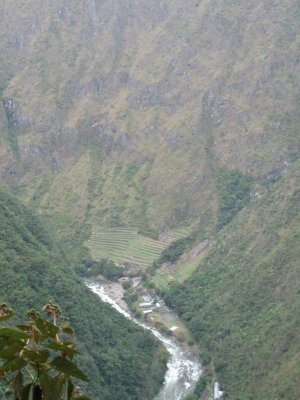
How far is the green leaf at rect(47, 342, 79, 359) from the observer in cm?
473

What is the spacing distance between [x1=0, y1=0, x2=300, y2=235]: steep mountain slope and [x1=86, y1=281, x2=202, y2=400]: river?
2640 cm

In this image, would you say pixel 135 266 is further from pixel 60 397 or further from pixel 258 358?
pixel 60 397

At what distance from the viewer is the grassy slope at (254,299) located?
5656cm

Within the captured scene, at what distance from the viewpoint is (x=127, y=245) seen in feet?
303

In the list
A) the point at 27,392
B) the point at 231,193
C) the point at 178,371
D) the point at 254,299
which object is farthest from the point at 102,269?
the point at 27,392

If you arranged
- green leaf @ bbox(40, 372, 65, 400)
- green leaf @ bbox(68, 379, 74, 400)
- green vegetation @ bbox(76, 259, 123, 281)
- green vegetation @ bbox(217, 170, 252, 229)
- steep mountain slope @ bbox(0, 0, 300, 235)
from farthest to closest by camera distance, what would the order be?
1. steep mountain slope @ bbox(0, 0, 300, 235)
2. green vegetation @ bbox(217, 170, 252, 229)
3. green vegetation @ bbox(76, 259, 123, 281)
4. green leaf @ bbox(68, 379, 74, 400)
5. green leaf @ bbox(40, 372, 65, 400)

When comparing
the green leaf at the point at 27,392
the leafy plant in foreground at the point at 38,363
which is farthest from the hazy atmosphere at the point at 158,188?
the green leaf at the point at 27,392

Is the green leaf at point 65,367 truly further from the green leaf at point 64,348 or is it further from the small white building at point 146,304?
the small white building at point 146,304

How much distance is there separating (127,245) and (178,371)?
106 feet

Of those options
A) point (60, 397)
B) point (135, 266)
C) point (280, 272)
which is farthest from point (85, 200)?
point (60, 397)

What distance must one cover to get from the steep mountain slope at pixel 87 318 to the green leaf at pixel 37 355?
4514cm

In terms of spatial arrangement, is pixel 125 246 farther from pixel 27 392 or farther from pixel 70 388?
Answer: pixel 27 392

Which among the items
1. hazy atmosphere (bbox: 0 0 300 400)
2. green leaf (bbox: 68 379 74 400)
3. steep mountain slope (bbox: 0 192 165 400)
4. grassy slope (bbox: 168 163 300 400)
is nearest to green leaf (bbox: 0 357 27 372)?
green leaf (bbox: 68 379 74 400)

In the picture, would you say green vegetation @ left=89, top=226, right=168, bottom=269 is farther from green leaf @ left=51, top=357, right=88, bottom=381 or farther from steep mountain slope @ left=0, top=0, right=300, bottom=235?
green leaf @ left=51, top=357, right=88, bottom=381
